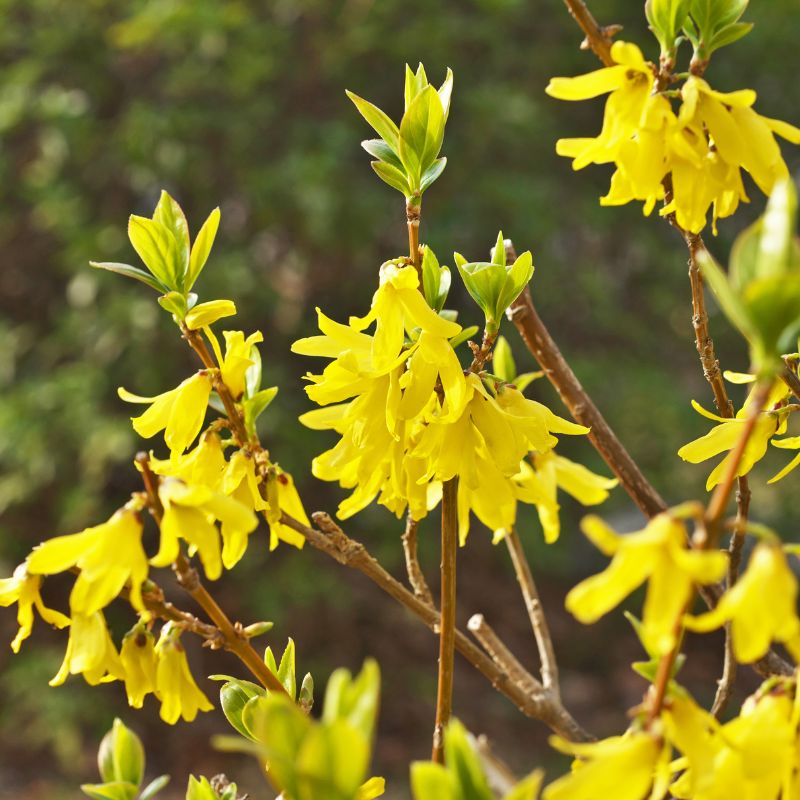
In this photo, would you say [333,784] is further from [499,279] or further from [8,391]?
[8,391]

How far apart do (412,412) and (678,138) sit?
219mm

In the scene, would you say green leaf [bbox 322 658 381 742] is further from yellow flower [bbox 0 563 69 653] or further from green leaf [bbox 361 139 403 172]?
green leaf [bbox 361 139 403 172]

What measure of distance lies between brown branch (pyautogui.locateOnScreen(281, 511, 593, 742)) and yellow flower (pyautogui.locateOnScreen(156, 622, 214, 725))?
108 millimetres

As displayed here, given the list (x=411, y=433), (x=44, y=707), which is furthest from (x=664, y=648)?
(x=44, y=707)

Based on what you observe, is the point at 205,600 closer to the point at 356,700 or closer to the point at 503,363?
the point at 356,700

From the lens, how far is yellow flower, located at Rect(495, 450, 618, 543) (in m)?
0.73

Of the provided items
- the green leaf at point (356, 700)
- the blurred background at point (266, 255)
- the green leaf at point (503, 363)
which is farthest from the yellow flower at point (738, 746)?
the blurred background at point (266, 255)

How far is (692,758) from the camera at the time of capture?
1.37ft

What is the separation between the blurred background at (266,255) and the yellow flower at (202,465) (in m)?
2.26

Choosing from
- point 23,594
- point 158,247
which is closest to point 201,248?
point 158,247

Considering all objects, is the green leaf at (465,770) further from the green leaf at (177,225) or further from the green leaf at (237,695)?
the green leaf at (177,225)

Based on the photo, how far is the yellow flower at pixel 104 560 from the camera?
466mm

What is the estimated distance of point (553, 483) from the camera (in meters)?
0.78

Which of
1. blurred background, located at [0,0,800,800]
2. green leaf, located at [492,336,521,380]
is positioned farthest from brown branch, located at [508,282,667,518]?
blurred background, located at [0,0,800,800]
